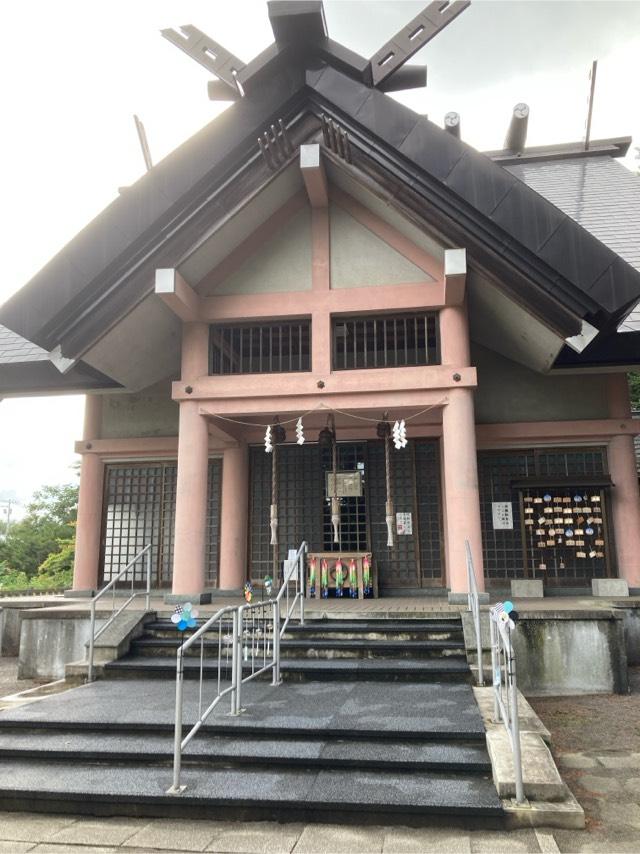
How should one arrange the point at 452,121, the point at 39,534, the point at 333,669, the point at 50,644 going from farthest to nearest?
the point at 39,534 < the point at 452,121 < the point at 50,644 < the point at 333,669

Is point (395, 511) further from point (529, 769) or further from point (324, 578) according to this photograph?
point (529, 769)

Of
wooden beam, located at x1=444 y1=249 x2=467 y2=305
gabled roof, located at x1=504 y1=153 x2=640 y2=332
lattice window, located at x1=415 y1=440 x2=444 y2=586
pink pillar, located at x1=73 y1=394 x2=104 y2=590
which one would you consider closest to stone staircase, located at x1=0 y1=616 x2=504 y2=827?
lattice window, located at x1=415 y1=440 x2=444 y2=586

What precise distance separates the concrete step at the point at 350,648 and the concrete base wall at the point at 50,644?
1182 millimetres

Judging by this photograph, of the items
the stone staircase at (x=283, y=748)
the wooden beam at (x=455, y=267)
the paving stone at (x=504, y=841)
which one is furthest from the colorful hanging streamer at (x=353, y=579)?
the paving stone at (x=504, y=841)

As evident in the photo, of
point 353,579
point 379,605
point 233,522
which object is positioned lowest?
point 379,605

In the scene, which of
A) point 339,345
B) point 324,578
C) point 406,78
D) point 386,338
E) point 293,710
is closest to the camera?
point 293,710

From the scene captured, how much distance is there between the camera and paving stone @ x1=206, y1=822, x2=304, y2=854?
384cm

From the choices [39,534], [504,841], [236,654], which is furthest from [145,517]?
[39,534]

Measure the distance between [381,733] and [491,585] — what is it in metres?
6.88

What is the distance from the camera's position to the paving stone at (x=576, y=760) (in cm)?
526

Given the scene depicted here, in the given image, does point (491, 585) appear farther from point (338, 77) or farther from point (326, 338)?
point (338, 77)

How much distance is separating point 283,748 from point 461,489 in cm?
520

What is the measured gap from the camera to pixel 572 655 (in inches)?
301

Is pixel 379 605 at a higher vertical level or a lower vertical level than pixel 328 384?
lower
